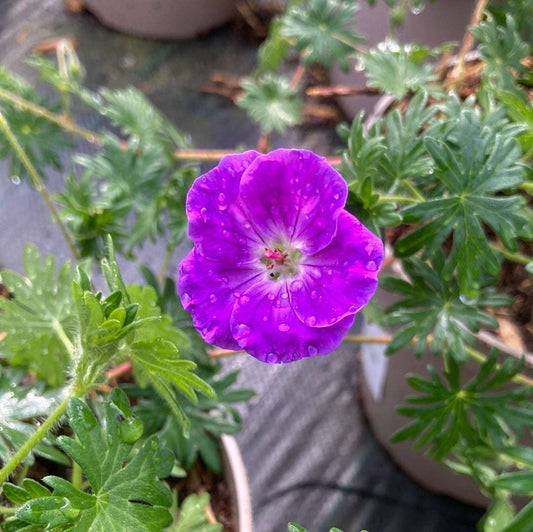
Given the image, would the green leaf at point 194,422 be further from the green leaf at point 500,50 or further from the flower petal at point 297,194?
the green leaf at point 500,50

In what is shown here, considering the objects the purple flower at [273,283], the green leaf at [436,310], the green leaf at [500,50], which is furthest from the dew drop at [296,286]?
the green leaf at [500,50]

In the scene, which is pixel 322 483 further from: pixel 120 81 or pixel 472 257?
pixel 120 81

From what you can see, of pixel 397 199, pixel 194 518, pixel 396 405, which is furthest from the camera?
pixel 396 405

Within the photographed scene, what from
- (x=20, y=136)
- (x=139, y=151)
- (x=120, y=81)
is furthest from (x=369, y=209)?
(x=120, y=81)

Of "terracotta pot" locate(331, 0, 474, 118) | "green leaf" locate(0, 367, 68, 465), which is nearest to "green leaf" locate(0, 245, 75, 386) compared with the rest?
"green leaf" locate(0, 367, 68, 465)

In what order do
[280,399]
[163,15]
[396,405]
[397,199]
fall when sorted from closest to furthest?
1. [397,199]
2. [396,405]
3. [280,399]
4. [163,15]

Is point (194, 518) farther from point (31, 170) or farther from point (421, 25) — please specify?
point (421, 25)

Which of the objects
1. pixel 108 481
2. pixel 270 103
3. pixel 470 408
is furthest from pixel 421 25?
pixel 108 481

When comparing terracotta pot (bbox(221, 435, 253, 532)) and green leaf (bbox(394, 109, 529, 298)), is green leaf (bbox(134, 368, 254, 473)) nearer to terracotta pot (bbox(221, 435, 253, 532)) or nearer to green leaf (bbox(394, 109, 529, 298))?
terracotta pot (bbox(221, 435, 253, 532))
